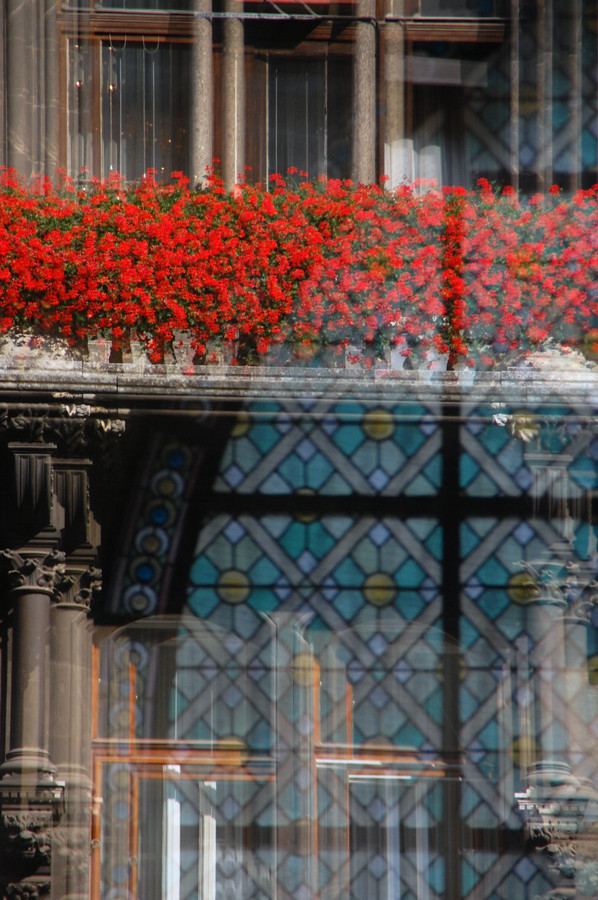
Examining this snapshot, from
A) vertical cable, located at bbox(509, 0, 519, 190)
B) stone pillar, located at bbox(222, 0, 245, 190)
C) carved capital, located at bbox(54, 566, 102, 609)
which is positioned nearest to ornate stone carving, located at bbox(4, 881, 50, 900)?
carved capital, located at bbox(54, 566, 102, 609)

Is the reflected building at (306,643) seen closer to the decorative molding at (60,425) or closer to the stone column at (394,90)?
the decorative molding at (60,425)

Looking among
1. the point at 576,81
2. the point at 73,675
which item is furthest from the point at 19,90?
the point at 73,675

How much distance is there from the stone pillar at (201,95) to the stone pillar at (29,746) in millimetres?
2796

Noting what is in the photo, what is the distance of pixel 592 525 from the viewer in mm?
Result: 8227

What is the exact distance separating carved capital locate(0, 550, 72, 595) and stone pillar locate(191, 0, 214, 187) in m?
2.68

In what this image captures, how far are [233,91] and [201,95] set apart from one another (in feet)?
0.72

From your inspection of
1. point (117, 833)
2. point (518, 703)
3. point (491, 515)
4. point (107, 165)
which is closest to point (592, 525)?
point (491, 515)

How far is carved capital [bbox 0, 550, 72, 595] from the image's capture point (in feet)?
25.9

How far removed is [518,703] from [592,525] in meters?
1.18

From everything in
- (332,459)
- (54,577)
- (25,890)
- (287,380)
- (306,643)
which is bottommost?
(25,890)

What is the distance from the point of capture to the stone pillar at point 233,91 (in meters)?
8.93

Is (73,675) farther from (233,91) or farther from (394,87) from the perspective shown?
(394,87)

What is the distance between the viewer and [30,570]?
26.0ft

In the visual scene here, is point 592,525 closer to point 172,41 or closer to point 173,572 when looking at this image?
point 173,572
